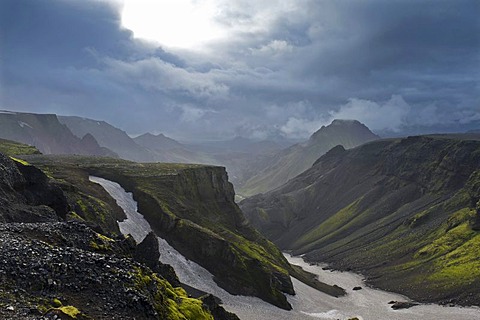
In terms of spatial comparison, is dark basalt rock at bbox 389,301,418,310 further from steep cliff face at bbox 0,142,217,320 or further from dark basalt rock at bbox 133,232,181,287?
steep cliff face at bbox 0,142,217,320

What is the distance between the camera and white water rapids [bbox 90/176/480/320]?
11775 cm

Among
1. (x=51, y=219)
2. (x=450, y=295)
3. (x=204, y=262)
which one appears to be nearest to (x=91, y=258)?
(x=51, y=219)

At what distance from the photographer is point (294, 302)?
141m

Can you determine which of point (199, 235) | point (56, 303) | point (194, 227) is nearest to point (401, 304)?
point (199, 235)

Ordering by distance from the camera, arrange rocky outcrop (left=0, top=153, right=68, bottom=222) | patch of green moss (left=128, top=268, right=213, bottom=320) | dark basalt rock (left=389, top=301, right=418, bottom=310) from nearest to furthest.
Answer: patch of green moss (left=128, top=268, right=213, bottom=320) < rocky outcrop (left=0, top=153, right=68, bottom=222) < dark basalt rock (left=389, top=301, right=418, bottom=310)

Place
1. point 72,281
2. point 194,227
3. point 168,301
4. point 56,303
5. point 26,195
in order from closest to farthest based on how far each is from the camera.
Answer: point 56,303 < point 72,281 < point 168,301 < point 26,195 < point 194,227

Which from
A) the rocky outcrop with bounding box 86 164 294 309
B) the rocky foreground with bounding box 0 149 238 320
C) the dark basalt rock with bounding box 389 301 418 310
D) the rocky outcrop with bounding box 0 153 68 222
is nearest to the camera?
the rocky foreground with bounding box 0 149 238 320

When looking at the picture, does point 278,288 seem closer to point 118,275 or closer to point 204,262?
point 204,262

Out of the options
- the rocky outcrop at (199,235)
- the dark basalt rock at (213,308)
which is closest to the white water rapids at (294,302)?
the rocky outcrop at (199,235)

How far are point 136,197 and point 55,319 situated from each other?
397ft

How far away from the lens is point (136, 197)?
15175cm

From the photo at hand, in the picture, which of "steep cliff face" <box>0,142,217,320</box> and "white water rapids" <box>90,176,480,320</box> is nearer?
"steep cliff face" <box>0,142,217,320</box>

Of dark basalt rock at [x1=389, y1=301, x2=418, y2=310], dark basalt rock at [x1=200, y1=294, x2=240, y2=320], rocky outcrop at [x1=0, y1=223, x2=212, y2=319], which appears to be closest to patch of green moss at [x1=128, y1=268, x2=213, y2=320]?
rocky outcrop at [x1=0, y1=223, x2=212, y2=319]

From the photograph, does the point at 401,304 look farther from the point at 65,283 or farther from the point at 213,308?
the point at 65,283
